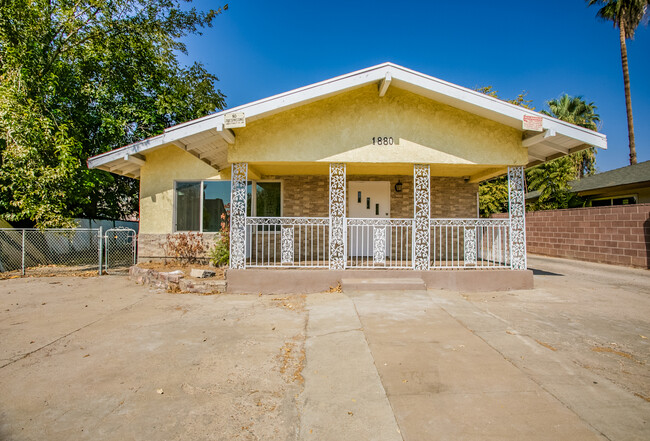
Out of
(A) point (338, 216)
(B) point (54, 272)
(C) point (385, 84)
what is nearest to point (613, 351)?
(A) point (338, 216)

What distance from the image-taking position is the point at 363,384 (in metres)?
2.92

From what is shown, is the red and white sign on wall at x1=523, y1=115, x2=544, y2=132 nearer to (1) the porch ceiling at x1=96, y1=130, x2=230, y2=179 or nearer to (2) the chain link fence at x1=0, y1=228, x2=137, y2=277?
(1) the porch ceiling at x1=96, y1=130, x2=230, y2=179

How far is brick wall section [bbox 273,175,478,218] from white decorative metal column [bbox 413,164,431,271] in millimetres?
2463

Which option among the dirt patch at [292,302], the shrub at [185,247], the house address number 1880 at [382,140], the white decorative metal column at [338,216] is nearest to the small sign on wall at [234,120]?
the white decorative metal column at [338,216]

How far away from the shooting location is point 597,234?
11172mm

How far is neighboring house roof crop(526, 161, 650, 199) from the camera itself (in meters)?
13.8

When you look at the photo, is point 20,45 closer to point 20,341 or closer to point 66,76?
point 66,76

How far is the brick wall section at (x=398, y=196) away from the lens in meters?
9.38

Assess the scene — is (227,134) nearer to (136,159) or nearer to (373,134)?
(373,134)

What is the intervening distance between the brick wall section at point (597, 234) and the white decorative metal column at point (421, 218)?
24.9 feet

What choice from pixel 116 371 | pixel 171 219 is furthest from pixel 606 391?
pixel 171 219

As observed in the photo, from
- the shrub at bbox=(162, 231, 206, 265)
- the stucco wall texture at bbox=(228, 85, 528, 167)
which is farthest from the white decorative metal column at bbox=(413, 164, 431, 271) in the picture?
the shrub at bbox=(162, 231, 206, 265)

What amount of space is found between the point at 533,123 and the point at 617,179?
12911mm

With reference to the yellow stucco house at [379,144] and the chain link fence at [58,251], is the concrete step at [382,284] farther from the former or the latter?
the chain link fence at [58,251]
